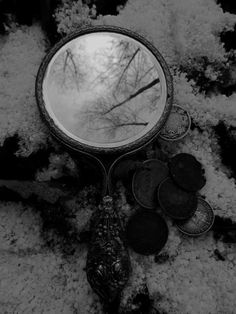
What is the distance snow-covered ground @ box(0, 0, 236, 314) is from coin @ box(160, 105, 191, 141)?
5 centimetres

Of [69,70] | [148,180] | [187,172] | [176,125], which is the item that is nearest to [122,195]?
[148,180]

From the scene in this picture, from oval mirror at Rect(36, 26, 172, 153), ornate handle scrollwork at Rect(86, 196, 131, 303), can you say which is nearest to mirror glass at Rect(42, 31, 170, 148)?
oval mirror at Rect(36, 26, 172, 153)

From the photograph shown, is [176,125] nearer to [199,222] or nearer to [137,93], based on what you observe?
[137,93]

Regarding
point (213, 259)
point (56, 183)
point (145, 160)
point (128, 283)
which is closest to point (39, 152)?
point (56, 183)

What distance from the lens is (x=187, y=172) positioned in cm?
152

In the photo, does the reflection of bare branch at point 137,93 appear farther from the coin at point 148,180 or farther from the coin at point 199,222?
the coin at point 199,222

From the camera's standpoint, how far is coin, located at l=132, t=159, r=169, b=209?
1487 mm

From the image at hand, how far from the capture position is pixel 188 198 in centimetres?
148

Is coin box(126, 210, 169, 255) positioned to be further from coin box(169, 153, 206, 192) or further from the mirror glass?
the mirror glass

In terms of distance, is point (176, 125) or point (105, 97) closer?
point (105, 97)

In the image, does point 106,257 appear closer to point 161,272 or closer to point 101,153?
point 161,272

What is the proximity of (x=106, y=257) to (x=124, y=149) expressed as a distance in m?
0.41

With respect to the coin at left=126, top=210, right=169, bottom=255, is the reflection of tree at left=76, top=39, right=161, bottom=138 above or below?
above

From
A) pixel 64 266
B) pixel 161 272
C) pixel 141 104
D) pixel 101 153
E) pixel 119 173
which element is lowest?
pixel 64 266
